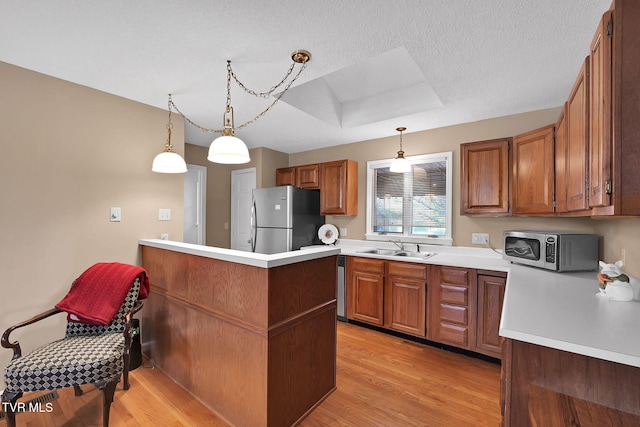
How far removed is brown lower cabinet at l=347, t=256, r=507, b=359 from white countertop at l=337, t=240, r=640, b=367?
1.54 feet

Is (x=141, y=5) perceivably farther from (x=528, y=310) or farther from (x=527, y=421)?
(x=527, y=421)

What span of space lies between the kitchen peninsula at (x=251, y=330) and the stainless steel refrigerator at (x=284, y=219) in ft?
5.40

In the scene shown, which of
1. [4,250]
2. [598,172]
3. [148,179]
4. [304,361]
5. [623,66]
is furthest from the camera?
[148,179]

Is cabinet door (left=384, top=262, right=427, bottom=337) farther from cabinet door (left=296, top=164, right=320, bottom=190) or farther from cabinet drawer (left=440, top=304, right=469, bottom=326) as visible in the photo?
cabinet door (left=296, top=164, right=320, bottom=190)

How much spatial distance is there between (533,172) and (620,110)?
5.01ft

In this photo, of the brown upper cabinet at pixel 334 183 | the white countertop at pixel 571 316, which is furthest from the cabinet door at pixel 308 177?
the white countertop at pixel 571 316

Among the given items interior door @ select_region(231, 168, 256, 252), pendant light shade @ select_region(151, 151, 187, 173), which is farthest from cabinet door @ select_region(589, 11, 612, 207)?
interior door @ select_region(231, 168, 256, 252)

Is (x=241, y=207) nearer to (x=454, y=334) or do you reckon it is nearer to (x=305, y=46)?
(x=305, y=46)

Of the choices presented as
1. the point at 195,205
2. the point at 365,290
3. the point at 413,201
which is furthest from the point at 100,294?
the point at 413,201

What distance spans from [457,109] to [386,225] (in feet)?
5.26

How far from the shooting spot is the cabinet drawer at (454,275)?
2.60m

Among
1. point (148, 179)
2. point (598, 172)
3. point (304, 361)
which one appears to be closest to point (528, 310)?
point (598, 172)

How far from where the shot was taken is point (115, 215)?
2488 millimetres

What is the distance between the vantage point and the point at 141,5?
143cm
